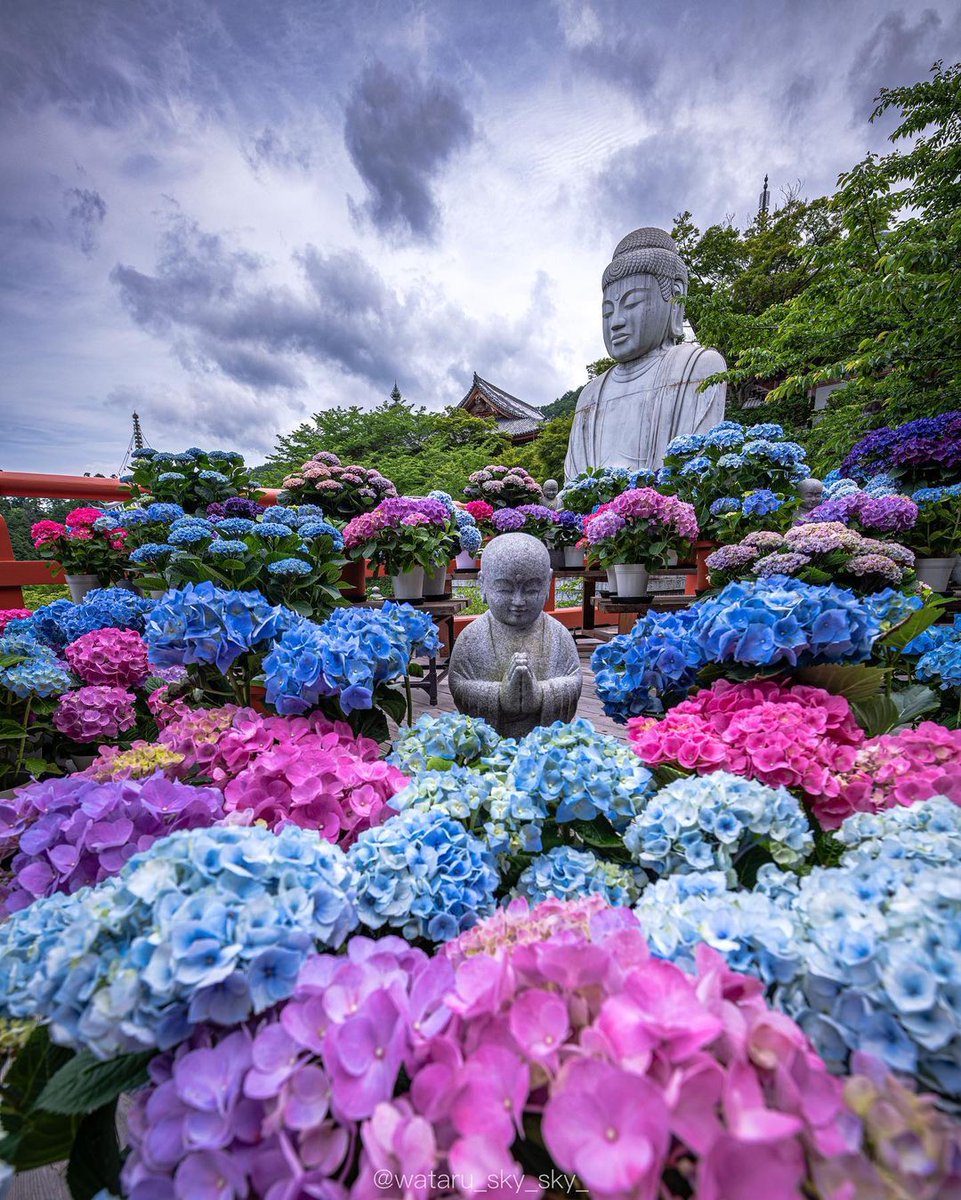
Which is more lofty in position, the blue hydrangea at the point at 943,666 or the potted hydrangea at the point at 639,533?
the potted hydrangea at the point at 639,533

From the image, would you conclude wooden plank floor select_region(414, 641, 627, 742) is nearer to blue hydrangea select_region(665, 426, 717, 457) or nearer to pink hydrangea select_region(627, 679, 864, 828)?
pink hydrangea select_region(627, 679, 864, 828)

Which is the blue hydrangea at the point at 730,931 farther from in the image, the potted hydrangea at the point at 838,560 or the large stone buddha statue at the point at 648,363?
the large stone buddha statue at the point at 648,363

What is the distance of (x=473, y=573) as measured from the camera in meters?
4.31

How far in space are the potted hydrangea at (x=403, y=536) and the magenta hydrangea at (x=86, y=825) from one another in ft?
6.54

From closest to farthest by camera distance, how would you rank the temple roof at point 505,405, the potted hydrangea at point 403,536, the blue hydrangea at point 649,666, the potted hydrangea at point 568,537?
1. the blue hydrangea at point 649,666
2. the potted hydrangea at point 403,536
3. the potted hydrangea at point 568,537
4. the temple roof at point 505,405

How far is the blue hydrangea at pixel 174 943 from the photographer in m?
0.48

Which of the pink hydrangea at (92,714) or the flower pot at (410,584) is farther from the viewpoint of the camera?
the flower pot at (410,584)

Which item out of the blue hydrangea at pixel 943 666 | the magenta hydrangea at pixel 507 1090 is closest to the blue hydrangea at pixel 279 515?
the magenta hydrangea at pixel 507 1090

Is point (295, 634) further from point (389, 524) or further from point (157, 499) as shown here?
point (157, 499)

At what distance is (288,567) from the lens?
1696mm

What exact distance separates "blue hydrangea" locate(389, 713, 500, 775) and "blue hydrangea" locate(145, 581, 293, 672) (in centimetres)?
45

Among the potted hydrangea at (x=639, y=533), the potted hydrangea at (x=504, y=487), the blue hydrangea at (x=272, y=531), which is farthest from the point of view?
the potted hydrangea at (x=504, y=487)

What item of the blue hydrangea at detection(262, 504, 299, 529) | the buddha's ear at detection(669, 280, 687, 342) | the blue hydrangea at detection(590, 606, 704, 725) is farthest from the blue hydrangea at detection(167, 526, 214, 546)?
the buddha's ear at detection(669, 280, 687, 342)

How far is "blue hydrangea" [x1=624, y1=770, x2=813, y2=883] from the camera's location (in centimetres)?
79
